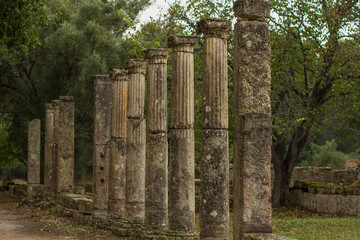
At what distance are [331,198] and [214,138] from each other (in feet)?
38.6

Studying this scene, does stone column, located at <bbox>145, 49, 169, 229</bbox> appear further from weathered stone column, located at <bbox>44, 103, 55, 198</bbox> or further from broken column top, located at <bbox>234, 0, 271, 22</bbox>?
weathered stone column, located at <bbox>44, 103, 55, 198</bbox>

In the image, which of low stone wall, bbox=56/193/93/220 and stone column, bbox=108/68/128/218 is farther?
low stone wall, bbox=56/193/93/220

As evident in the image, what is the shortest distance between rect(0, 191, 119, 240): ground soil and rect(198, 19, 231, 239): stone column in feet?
15.2

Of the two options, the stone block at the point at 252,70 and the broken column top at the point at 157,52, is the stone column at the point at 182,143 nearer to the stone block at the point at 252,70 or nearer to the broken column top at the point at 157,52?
the broken column top at the point at 157,52

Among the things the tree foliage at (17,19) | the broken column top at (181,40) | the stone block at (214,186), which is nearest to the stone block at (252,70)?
the stone block at (214,186)

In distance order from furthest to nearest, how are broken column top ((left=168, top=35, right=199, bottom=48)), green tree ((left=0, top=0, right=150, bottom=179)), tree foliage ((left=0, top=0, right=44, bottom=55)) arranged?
green tree ((left=0, top=0, right=150, bottom=179)) → tree foliage ((left=0, top=0, right=44, bottom=55)) → broken column top ((left=168, top=35, right=199, bottom=48))

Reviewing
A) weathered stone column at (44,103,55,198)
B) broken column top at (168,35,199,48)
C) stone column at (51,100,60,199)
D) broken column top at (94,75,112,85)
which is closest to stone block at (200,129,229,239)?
broken column top at (168,35,199,48)

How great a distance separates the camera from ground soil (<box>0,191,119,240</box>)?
14.2 metres

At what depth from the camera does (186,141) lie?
12.1 meters

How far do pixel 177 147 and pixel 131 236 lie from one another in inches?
112

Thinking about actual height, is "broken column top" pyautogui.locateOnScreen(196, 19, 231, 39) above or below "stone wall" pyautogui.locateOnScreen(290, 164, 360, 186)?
above

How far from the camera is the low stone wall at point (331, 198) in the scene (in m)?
19.9

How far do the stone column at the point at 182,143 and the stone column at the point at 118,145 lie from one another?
348cm

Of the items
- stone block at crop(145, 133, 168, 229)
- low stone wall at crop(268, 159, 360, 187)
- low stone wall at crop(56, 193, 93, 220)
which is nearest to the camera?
stone block at crop(145, 133, 168, 229)
